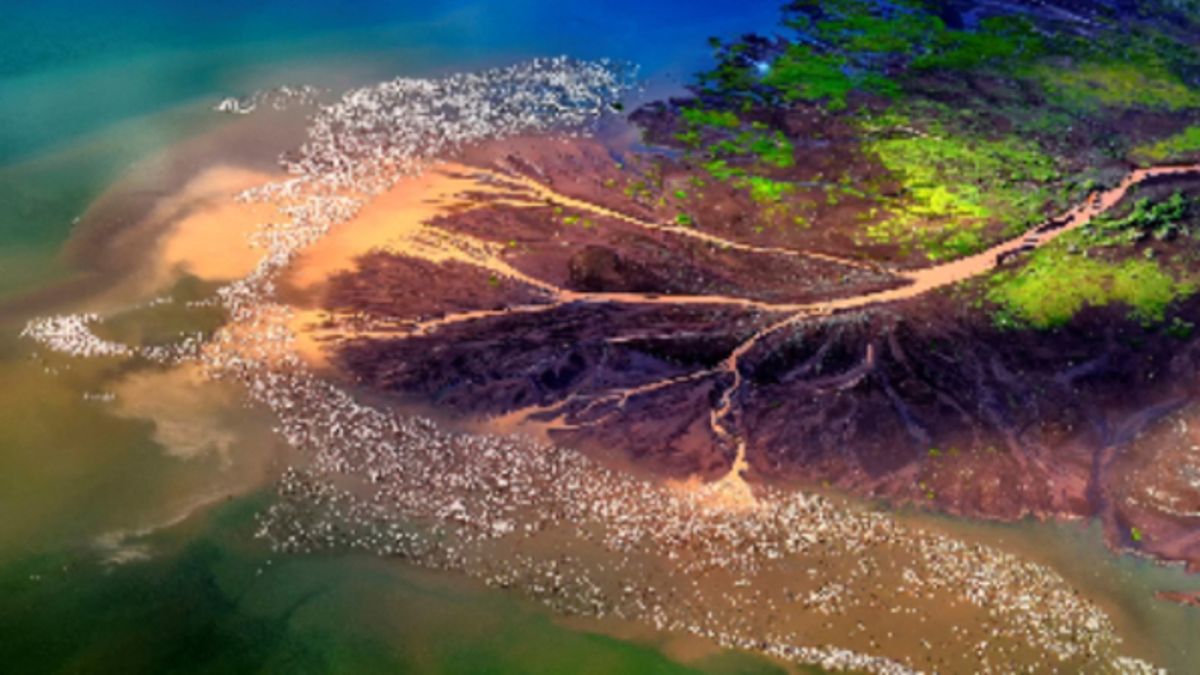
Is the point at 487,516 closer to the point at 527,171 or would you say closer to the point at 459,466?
the point at 459,466

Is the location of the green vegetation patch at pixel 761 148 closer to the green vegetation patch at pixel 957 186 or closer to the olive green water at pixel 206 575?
the green vegetation patch at pixel 957 186

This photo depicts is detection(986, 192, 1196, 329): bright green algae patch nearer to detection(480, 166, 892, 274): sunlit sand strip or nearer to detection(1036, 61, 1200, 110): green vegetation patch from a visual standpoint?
detection(480, 166, 892, 274): sunlit sand strip

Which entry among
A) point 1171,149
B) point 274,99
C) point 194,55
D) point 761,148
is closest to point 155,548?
point 274,99

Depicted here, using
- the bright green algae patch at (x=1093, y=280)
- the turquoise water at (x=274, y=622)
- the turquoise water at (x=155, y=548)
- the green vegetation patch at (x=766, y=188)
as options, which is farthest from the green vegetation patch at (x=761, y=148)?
the turquoise water at (x=274, y=622)

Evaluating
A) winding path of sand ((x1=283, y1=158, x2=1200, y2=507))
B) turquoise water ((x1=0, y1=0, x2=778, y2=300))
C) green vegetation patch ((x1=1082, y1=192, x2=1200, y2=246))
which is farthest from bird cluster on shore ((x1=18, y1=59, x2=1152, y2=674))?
green vegetation patch ((x1=1082, y1=192, x2=1200, y2=246))

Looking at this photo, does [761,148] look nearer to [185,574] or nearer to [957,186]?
[957,186]

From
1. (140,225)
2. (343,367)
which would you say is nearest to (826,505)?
(343,367)

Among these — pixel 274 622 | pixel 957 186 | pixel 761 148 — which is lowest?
pixel 274 622
